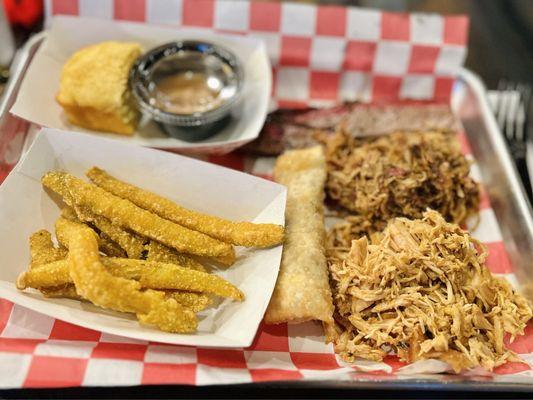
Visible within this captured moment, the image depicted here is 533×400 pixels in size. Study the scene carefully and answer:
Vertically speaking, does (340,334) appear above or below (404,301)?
below

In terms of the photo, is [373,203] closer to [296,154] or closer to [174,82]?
[296,154]

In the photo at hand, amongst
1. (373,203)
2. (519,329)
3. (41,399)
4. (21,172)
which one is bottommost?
(41,399)

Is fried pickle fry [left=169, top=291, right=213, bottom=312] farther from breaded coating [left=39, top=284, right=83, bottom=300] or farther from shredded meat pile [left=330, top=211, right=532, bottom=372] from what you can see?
shredded meat pile [left=330, top=211, right=532, bottom=372]

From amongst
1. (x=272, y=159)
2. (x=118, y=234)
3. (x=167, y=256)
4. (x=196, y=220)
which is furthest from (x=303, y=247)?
(x=272, y=159)

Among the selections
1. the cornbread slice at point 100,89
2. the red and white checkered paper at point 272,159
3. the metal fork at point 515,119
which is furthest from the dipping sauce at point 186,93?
the metal fork at point 515,119

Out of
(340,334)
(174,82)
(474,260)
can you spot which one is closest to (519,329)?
(474,260)

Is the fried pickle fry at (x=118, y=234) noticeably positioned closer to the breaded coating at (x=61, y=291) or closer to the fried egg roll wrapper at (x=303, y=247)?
the breaded coating at (x=61, y=291)

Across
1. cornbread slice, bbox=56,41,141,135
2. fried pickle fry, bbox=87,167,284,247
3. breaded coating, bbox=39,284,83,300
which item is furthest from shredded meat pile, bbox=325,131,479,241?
breaded coating, bbox=39,284,83,300
